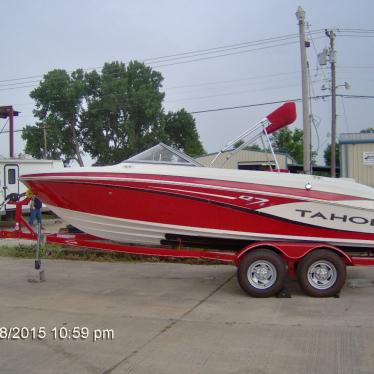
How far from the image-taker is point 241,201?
7.89 m

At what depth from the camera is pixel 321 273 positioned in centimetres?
785

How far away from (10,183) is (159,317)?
13567 millimetres

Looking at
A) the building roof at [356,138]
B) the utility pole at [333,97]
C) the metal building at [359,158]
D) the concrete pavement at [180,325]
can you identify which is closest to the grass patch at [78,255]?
the concrete pavement at [180,325]

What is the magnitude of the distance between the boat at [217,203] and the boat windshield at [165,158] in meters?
0.02

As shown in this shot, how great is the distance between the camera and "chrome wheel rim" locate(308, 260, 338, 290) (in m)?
7.81

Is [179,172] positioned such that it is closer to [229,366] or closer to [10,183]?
[229,366]

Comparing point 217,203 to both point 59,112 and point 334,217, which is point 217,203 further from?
point 59,112

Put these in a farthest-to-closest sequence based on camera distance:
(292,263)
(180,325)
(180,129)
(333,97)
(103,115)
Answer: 1. (180,129)
2. (103,115)
3. (333,97)
4. (292,263)
5. (180,325)

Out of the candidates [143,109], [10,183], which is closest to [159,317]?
[10,183]

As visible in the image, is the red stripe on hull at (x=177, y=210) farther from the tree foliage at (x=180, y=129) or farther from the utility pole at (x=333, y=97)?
the tree foliage at (x=180, y=129)

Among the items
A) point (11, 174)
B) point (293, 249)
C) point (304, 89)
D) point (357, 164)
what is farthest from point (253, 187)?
point (357, 164)

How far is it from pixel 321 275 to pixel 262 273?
2.78ft

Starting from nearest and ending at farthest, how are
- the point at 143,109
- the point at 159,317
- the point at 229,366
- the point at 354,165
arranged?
the point at 229,366, the point at 159,317, the point at 354,165, the point at 143,109
